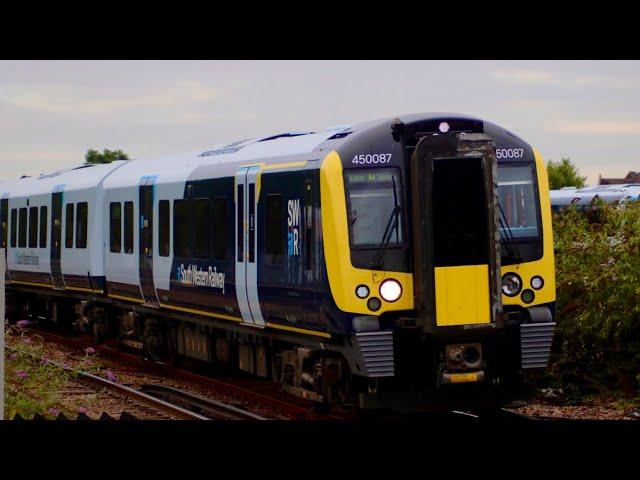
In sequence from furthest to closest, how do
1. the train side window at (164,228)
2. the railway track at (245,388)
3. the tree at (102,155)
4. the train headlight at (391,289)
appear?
the tree at (102,155)
the train side window at (164,228)
the railway track at (245,388)
the train headlight at (391,289)

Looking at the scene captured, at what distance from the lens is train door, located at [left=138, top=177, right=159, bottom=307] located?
1778 cm

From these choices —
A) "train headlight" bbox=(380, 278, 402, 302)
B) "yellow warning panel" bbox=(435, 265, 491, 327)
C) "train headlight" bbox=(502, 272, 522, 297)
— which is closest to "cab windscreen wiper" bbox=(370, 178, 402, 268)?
"train headlight" bbox=(380, 278, 402, 302)

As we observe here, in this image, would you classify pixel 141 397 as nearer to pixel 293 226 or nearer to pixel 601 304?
pixel 293 226

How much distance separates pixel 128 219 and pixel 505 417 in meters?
8.07

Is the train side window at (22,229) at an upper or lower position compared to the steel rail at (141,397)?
upper

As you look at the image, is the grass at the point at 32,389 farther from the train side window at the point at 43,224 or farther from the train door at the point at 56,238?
the train side window at the point at 43,224

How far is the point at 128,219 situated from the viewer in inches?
749

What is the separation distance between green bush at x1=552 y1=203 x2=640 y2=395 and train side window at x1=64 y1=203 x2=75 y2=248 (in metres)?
9.92

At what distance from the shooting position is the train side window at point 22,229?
26.0 meters

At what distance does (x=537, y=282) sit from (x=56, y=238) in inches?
532

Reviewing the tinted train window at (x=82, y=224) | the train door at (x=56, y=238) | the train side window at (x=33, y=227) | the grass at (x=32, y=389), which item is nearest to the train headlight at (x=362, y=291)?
the grass at (x=32, y=389)

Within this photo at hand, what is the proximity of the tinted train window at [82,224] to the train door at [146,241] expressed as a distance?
134 inches

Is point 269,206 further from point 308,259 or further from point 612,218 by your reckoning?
point 612,218

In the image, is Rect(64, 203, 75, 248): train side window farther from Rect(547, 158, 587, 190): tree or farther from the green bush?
Rect(547, 158, 587, 190): tree
